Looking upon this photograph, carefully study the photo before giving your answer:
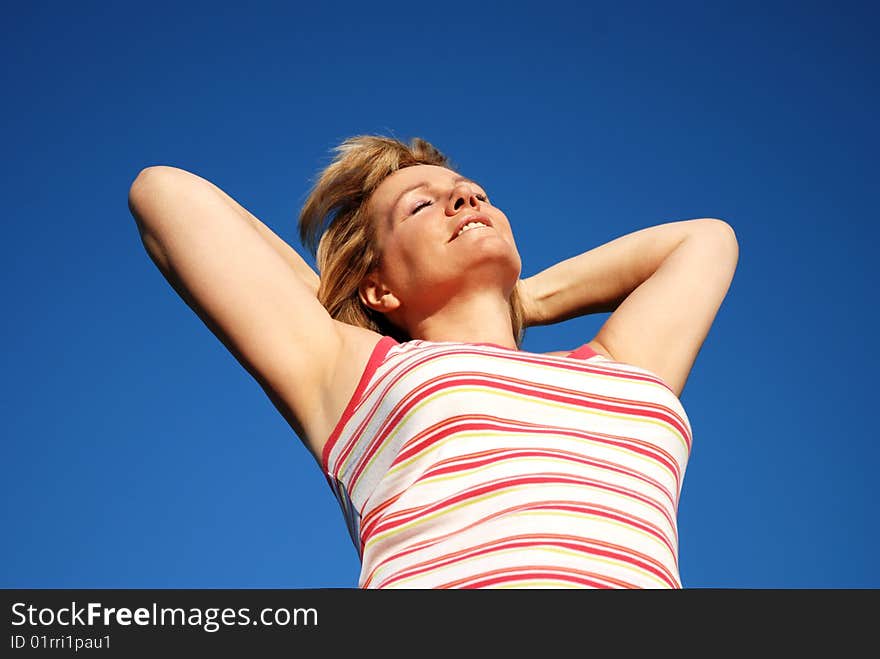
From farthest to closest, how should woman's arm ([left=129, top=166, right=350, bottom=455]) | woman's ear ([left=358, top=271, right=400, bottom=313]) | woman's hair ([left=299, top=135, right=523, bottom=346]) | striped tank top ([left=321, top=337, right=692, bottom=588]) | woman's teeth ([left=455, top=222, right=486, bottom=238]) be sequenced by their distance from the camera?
woman's hair ([left=299, top=135, right=523, bottom=346]) < woman's ear ([left=358, top=271, right=400, bottom=313]) < woman's teeth ([left=455, top=222, right=486, bottom=238]) < woman's arm ([left=129, top=166, right=350, bottom=455]) < striped tank top ([left=321, top=337, right=692, bottom=588])

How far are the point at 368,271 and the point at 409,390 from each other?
86 cm

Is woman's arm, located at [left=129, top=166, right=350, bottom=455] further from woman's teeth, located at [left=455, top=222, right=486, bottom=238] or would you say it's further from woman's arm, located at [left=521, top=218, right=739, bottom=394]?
woman's arm, located at [left=521, top=218, right=739, bottom=394]

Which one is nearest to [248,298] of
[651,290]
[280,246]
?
[280,246]

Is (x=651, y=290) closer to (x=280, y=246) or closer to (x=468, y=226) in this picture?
(x=468, y=226)

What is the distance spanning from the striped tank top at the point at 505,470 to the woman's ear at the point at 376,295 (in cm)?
48

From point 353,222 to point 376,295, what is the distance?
31cm

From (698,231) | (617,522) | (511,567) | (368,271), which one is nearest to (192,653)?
(511,567)

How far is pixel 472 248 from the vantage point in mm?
2273

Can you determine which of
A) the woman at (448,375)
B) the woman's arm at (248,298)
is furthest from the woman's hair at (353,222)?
the woman's arm at (248,298)

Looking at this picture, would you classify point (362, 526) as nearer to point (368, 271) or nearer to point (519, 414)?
point (519, 414)

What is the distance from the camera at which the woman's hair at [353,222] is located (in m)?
2.55

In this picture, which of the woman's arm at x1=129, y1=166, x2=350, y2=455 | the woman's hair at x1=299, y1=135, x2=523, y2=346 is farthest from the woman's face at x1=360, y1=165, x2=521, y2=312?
the woman's arm at x1=129, y1=166, x2=350, y2=455

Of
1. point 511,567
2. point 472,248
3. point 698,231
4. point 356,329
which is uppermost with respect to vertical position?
point 698,231

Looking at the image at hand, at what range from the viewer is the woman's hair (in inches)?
100
